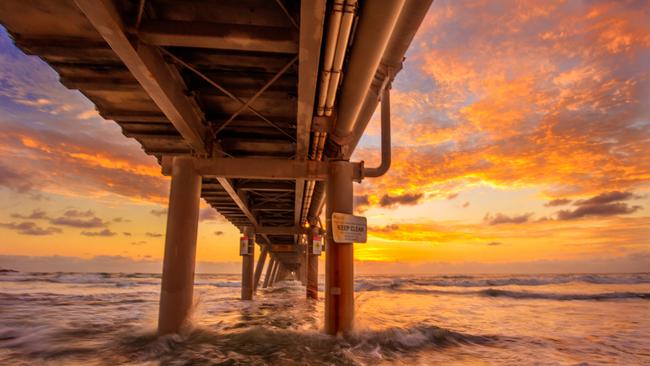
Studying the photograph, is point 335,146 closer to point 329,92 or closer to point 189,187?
point 329,92

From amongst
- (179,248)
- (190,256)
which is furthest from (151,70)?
(190,256)

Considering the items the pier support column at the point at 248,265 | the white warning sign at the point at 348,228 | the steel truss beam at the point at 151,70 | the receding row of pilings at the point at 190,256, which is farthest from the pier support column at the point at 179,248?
the pier support column at the point at 248,265

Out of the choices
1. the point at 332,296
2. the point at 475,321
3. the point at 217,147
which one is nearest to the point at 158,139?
the point at 217,147

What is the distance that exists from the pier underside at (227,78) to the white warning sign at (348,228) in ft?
0.79

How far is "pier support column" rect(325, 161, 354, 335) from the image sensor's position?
8359 mm

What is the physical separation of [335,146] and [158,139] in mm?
4552

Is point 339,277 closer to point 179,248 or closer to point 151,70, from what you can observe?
point 179,248

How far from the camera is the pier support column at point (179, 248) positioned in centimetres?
818

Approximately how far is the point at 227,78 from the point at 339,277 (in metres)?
4.87

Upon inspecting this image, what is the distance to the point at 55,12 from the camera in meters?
4.84

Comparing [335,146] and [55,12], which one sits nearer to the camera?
[55,12]

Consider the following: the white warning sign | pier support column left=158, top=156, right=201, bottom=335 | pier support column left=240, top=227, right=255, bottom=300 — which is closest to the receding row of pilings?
pier support column left=158, top=156, right=201, bottom=335

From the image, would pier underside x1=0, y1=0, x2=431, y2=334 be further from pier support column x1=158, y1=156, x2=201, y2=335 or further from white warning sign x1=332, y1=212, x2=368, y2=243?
white warning sign x1=332, y1=212, x2=368, y2=243

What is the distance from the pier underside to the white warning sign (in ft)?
0.79
